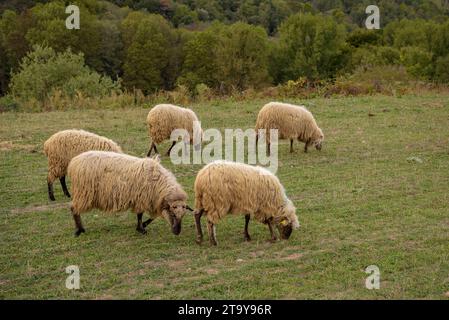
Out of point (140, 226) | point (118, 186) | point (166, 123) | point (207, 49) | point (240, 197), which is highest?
point (207, 49)

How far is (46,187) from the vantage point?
12586mm

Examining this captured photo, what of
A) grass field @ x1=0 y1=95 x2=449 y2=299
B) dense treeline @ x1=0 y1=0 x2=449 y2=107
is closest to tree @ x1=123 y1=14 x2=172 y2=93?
dense treeline @ x1=0 y1=0 x2=449 y2=107

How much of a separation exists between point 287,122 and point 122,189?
701 cm

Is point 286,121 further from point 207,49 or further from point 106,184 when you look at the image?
point 207,49

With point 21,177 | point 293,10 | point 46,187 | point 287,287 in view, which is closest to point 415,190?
point 287,287

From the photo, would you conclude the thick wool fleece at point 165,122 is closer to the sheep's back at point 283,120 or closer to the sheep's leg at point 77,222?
the sheep's back at point 283,120

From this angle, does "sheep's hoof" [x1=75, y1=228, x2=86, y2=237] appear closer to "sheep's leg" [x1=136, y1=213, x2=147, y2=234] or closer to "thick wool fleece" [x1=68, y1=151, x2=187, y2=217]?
"thick wool fleece" [x1=68, y1=151, x2=187, y2=217]

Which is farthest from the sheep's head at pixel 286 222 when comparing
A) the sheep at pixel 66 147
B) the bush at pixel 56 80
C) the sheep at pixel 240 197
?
the bush at pixel 56 80

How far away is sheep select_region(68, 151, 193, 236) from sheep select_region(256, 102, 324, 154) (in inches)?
242

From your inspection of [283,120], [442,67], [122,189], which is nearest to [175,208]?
[122,189]

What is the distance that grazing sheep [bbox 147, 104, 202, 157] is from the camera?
14867 mm

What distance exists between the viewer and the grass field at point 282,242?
720 cm

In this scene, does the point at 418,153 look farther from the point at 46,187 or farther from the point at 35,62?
the point at 35,62

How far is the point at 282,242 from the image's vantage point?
9062 mm
